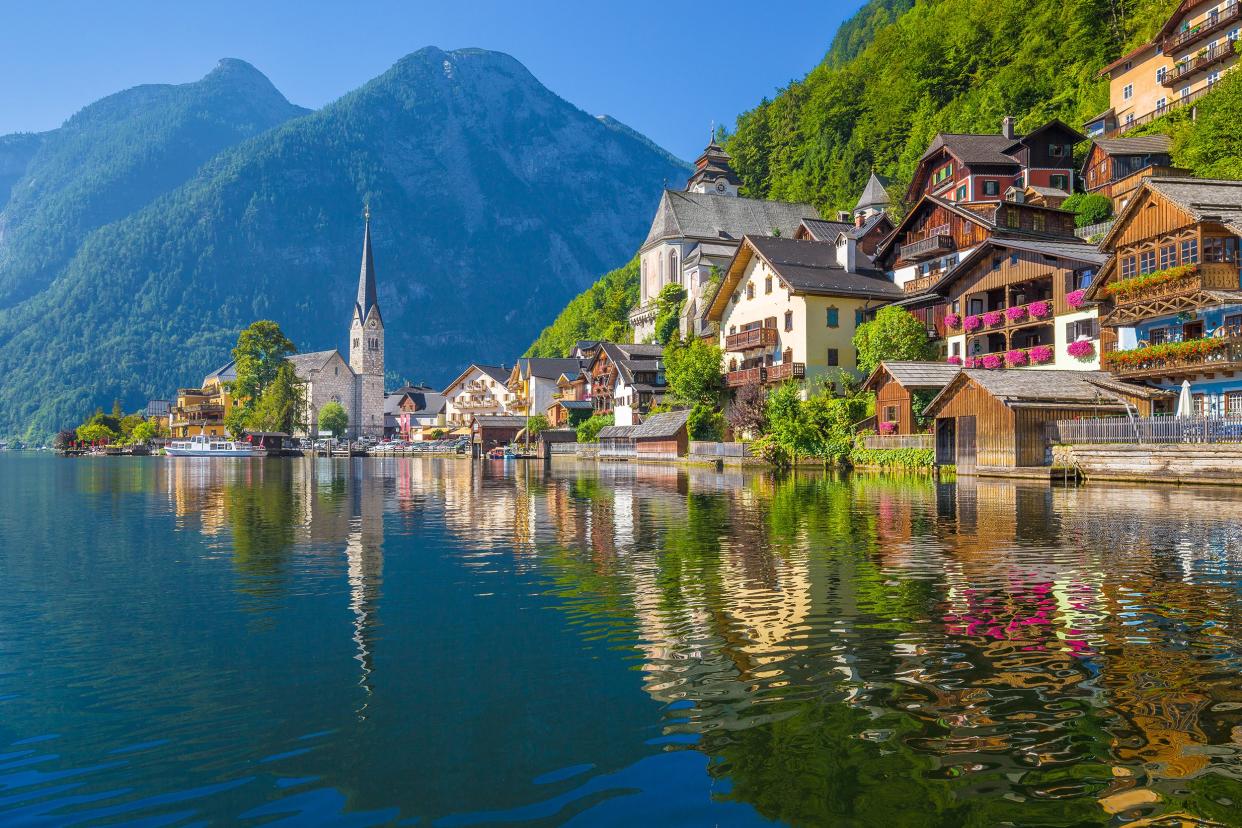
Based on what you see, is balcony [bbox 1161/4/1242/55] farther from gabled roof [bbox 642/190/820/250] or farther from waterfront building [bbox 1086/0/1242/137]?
gabled roof [bbox 642/190/820/250]

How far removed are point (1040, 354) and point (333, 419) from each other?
475 ft

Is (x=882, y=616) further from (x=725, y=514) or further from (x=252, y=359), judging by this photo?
(x=252, y=359)

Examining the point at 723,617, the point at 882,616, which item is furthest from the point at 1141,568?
the point at 723,617

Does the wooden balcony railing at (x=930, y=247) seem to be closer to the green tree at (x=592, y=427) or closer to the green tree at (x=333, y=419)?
the green tree at (x=592, y=427)

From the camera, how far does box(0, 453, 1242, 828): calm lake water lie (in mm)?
6594

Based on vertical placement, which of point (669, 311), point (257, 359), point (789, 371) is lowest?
point (789, 371)

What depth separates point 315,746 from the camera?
302 inches

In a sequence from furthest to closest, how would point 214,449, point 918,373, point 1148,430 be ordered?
point 214,449
point 918,373
point 1148,430

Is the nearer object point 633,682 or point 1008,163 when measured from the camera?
point 633,682

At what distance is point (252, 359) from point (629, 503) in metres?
112

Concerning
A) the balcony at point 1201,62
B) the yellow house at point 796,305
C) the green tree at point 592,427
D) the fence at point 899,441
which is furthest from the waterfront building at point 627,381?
the balcony at point 1201,62

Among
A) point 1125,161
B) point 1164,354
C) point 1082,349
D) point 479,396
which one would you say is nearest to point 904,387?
point 1082,349

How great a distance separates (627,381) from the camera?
99.3 m

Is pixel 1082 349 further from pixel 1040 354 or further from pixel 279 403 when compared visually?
pixel 279 403
